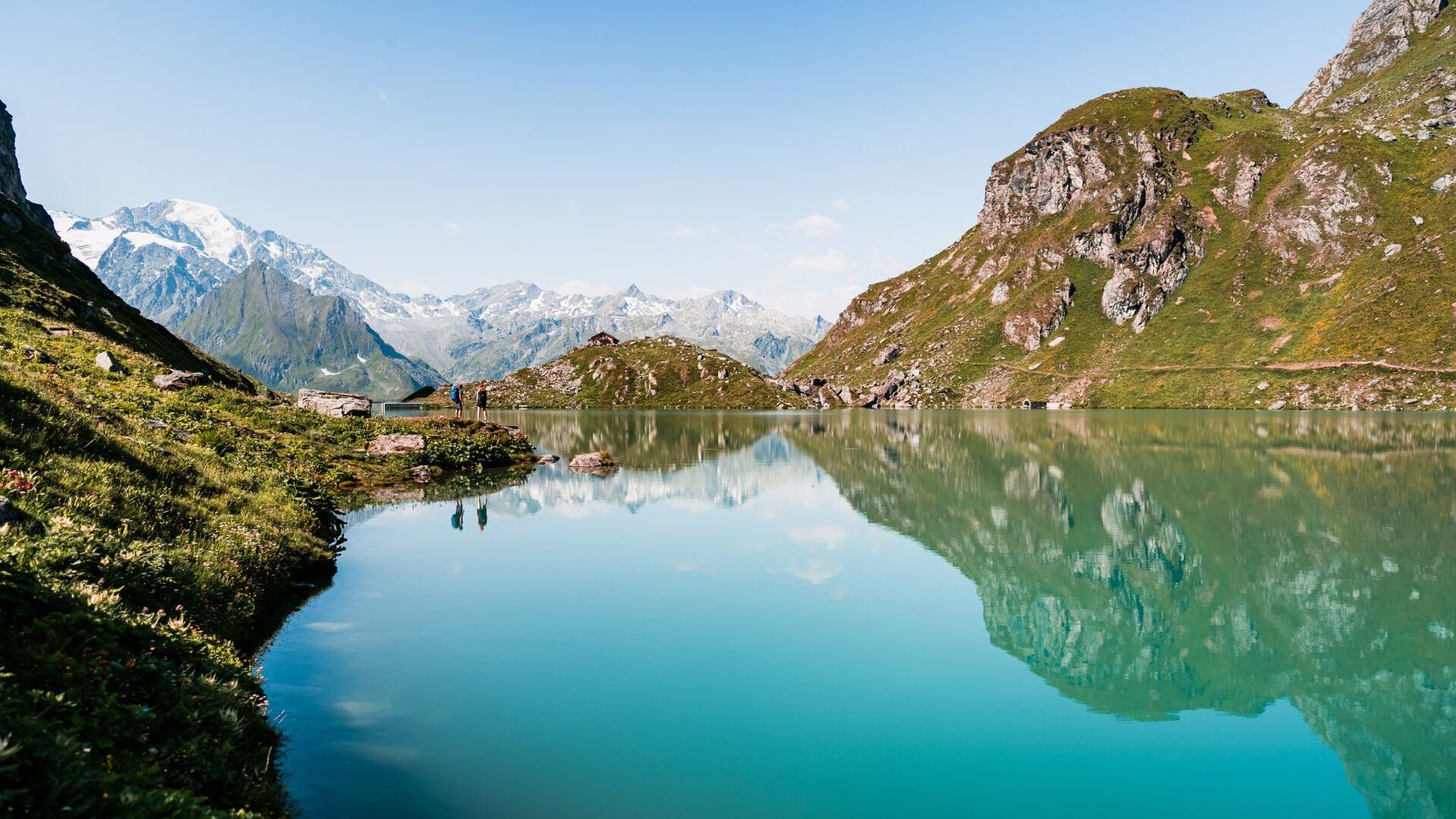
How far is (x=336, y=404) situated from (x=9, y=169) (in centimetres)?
11481

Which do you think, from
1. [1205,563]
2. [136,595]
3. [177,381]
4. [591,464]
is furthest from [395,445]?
[1205,563]

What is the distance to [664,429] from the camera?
132000 mm

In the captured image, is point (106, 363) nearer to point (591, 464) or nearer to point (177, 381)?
point (177, 381)

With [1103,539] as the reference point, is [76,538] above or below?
above

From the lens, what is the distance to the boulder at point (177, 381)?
143ft

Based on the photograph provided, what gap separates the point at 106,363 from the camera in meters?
39.7

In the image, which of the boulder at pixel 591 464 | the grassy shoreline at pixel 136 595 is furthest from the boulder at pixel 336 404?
the grassy shoreline at pixel 136 595

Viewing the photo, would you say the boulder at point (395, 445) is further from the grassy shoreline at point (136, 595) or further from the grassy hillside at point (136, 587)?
the grassy shoreline at point (136, 595)

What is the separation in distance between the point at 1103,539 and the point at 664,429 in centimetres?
10211

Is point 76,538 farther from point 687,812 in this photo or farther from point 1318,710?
point 1318,710

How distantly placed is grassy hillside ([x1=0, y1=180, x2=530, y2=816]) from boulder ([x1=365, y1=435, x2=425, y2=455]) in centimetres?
1628

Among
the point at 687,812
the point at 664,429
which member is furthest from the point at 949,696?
the point at 664,429

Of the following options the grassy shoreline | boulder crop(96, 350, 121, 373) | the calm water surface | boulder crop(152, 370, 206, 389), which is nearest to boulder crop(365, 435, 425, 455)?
boulder crop(152, 370, 206, 389)

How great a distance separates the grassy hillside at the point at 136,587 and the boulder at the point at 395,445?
1628 cm
